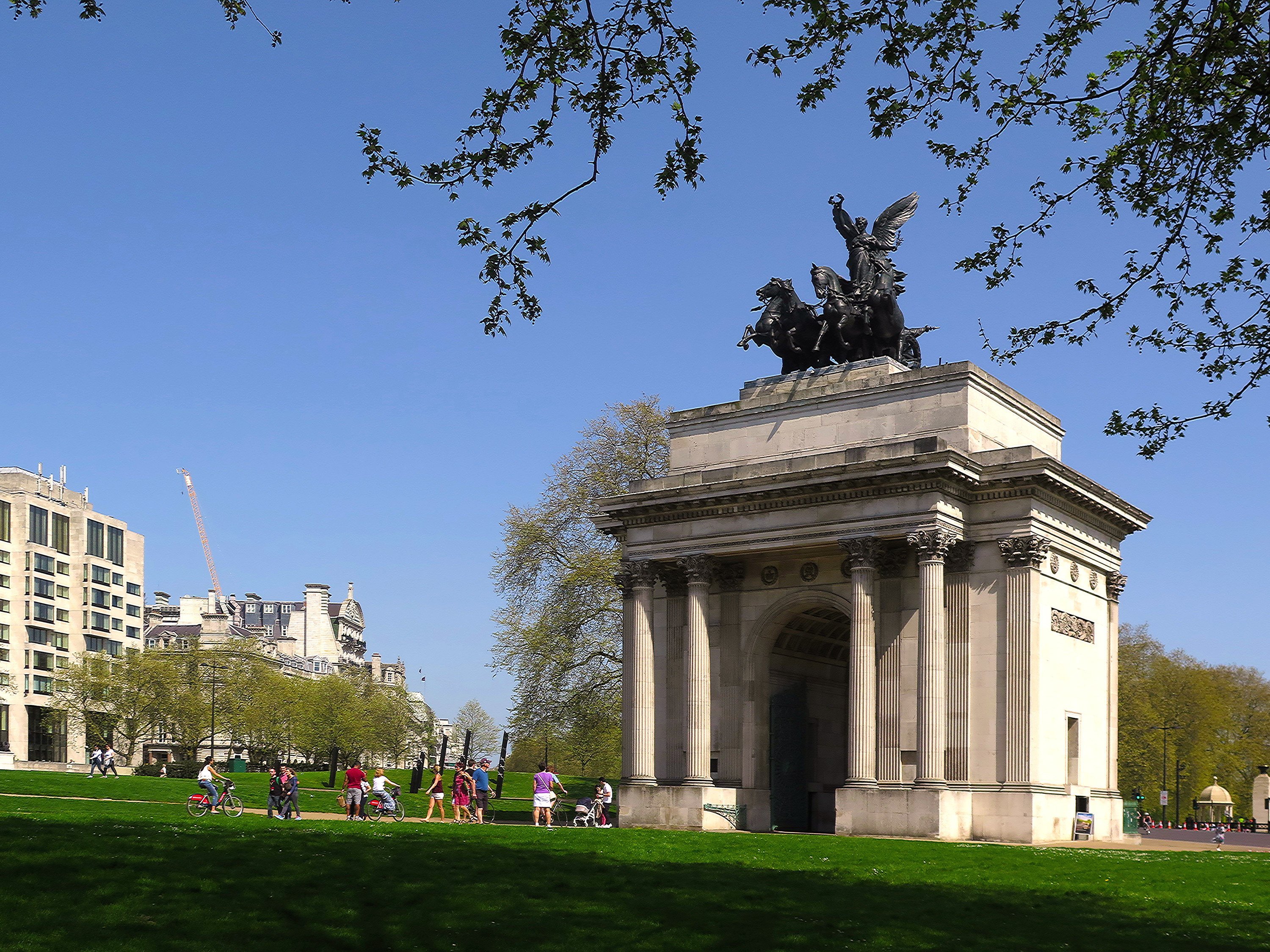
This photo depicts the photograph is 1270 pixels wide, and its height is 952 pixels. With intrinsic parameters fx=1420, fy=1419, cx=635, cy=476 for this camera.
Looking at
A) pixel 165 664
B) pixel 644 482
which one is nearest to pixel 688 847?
pixel 644 482

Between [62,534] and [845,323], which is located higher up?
[845,323]

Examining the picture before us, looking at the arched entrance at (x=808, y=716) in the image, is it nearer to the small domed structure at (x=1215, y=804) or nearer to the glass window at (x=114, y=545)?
the small domed structure at (x=1215, y=804)

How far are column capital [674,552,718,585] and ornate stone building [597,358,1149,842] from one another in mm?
55

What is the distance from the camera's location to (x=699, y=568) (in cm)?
4469

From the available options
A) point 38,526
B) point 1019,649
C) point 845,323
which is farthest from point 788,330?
point 38,526

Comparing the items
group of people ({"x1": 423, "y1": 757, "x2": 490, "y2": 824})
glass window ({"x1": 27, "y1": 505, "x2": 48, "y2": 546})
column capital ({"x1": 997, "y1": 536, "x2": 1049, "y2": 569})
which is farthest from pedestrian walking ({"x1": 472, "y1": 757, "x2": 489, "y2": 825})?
glass window ({"x1": 27, "y1": 505, "x2": 48, "y2": 546})

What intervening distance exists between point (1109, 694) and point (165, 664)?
8554 centimetres

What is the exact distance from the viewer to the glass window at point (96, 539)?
14138cm

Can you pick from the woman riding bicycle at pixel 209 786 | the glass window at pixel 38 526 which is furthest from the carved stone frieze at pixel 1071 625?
the glass window at pixel 38 526

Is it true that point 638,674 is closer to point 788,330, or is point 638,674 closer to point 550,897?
point 788,330

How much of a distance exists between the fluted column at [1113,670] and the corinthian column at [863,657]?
28.7 feet

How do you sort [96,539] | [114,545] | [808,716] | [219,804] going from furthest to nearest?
1. [114,545]
2. [96,539]
3. [808,716]
4. [219,804]

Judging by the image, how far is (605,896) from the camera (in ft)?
63.4

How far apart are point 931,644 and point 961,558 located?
2881 millimetres
